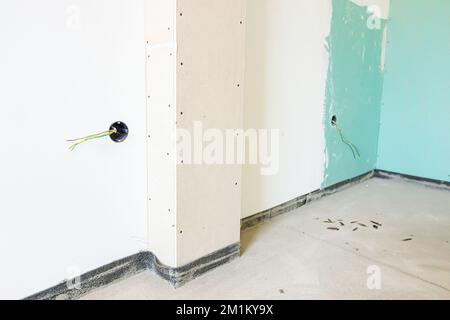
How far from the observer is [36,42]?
1409 mm

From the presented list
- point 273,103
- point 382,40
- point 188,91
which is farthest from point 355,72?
point 188,91

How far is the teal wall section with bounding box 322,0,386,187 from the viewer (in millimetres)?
3059

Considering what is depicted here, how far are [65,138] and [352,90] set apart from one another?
2.60 metres

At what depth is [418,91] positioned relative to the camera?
360 cm

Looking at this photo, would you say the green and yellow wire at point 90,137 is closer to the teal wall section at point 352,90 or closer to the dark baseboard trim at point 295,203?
the dark baseboard trim at point 295,203

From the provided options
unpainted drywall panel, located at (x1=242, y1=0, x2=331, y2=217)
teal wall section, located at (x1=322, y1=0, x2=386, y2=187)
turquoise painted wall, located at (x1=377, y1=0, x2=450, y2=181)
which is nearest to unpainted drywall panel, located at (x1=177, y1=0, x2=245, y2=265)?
unpainted drywall panel, located at (x1=242, y1=0, x2=331, y2=217)

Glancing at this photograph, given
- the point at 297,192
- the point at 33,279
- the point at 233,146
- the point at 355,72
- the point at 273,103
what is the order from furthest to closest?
the point at 355,72
the point at 297,192
the point at 273,103
the point at 233,146
the point at 33,279

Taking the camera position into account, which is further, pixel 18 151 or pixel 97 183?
pixel 97 183

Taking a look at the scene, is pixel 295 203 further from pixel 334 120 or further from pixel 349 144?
pixel 349 144

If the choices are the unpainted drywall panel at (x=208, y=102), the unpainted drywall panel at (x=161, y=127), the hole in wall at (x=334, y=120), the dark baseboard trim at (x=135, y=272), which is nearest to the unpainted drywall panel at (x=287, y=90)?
the hole in wall at (x=334, y=120)

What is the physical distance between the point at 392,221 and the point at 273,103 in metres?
1.22

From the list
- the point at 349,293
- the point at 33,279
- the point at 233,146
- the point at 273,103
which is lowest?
the point at 349,293

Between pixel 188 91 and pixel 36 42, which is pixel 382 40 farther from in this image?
pixel 36 42
